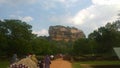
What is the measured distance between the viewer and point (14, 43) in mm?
79500

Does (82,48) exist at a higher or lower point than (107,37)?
lower

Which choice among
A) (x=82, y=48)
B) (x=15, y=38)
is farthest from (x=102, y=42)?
(x=15, y=38)

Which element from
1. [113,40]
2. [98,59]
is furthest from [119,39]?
[98,59]

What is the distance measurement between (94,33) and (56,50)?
31430mm

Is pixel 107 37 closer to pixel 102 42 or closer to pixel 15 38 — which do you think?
pixel 102 42

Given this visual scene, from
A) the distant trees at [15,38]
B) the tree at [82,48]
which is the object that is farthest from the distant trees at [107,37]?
the distant trees at [15,38]

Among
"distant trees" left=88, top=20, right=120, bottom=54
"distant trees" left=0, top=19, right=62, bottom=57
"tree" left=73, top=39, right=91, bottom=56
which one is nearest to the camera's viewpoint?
"distant trees" left=0, top=19, right=62, bottom=57

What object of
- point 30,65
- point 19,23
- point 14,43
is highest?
point 19,23

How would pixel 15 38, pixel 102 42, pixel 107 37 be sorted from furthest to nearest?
pixel 102 42
pixel 107 37
pixel 15 38

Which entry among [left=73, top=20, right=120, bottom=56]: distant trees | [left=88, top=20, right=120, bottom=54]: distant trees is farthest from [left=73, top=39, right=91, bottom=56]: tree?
[left=88, top=20, right=120, bottom=54]: distant trees

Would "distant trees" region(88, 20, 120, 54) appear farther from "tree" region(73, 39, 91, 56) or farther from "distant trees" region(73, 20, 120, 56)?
"tree" region(73, 39, 91, 56)

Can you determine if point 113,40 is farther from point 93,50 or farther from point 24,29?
point 24,29

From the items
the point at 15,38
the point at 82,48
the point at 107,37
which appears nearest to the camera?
the point at 15,38

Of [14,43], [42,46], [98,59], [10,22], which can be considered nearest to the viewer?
[98,59]
